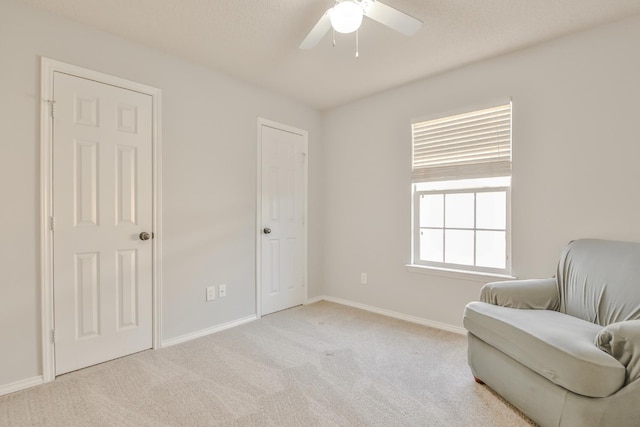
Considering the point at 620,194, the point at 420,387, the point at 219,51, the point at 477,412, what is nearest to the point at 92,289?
the point at 219,51

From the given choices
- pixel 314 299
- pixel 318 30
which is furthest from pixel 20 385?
pixel 318 30

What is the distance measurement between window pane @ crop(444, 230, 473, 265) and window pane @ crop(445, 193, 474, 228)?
74mm

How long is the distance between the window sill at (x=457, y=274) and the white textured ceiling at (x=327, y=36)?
1.86 m

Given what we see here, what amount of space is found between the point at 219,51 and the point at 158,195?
1.28 meters

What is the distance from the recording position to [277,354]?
2.40 metres

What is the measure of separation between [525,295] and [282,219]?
234 centimetres

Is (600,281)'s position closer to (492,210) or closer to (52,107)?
(492,210)

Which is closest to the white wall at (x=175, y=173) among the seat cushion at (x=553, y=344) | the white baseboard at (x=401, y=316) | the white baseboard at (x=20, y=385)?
the white baseboard at (x=20, y=385)

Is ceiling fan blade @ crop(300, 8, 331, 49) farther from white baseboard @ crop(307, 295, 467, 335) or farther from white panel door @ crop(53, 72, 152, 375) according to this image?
white baseboard @ crop(307, 295, 467, 335)

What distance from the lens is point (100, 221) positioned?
7.32 ft

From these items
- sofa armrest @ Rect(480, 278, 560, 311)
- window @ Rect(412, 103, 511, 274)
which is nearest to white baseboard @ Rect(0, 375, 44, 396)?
sofa armrest @ Rect(480, 278, 560, 311)

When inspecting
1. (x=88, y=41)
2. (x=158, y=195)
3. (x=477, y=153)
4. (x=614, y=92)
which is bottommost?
(x=158, y=195)

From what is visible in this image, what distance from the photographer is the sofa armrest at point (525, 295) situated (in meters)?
2.02

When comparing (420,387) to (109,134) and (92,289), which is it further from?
(109,134)
